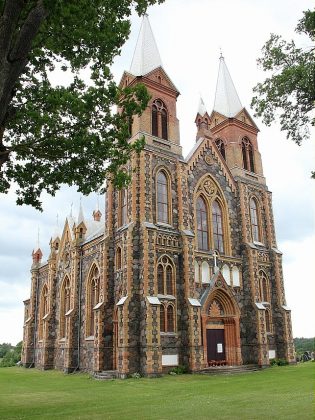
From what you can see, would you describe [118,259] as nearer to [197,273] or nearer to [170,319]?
[170,319]

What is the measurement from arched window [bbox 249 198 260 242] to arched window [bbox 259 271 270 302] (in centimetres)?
303

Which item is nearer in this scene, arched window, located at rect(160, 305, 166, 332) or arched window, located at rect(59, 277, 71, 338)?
arched window, located at rect(160, 305, 166, 332)

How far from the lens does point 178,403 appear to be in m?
15.4

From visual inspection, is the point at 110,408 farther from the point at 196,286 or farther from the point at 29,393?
the point at 196,286

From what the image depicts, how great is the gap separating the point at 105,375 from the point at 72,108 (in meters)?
18.6

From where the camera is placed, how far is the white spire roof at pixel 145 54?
32.7 m

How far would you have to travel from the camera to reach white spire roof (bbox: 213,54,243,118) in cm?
3847

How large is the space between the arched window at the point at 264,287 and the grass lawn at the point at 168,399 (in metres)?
Answer: 9.16

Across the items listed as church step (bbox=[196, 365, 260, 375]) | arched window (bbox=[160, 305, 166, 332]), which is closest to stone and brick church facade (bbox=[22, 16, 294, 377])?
arched window (bbox=[160, 305, 166, 332])

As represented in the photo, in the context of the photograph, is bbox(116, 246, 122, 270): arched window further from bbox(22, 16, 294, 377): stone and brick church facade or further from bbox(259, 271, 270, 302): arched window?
bbox(259, 271, 270, 302): arched window

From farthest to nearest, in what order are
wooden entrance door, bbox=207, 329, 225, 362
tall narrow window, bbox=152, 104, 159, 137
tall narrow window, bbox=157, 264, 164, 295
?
tall narrow window, bbox=152, 104, 159, 137 → wooden entrance door, bbox=207, 329, 225, 362 → tall narrow window, bbox=157, 264, 164, 295

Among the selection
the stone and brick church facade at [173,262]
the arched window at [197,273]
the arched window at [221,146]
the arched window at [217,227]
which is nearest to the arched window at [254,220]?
the stone and brick church facade at [173,262]

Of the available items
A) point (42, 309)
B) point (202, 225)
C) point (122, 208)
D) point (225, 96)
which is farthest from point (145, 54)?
point (42, 309)

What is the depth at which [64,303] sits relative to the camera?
3809cm
